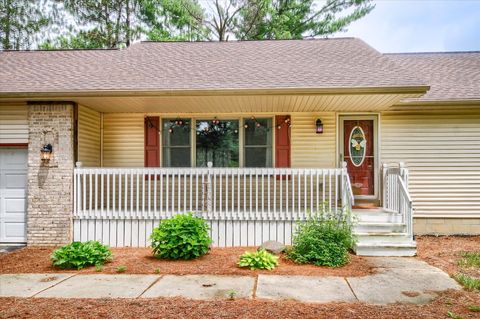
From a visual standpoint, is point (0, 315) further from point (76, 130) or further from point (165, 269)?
point (76, 130)

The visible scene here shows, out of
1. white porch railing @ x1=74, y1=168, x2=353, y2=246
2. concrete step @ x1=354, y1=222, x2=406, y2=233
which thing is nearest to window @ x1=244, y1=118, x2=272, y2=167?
white porch railing @ x1=74, y1=168, x2=353, y2=246

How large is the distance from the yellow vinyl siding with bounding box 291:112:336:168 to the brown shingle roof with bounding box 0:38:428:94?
1.23m

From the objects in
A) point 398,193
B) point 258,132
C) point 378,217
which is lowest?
point 378,217

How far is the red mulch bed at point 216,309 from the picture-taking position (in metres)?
4.20

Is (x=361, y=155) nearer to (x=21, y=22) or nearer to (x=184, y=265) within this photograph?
(x=184, y=265)

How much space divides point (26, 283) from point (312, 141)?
6576 mm

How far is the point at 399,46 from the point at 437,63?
17110mm

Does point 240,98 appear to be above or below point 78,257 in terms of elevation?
above

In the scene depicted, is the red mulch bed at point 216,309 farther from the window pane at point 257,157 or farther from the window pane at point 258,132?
the window pane at point 258,132

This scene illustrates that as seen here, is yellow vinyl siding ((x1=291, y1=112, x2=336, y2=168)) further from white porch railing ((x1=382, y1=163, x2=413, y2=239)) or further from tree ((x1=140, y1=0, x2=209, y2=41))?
tree ((x1=140, y1=0, x2=209, y2=41))

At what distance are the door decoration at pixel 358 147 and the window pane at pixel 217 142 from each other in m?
2.82

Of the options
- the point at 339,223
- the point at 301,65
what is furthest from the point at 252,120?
the point at 339,223

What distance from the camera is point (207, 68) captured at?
9352 mm

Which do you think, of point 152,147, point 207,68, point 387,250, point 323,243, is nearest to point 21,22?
point 152,147
